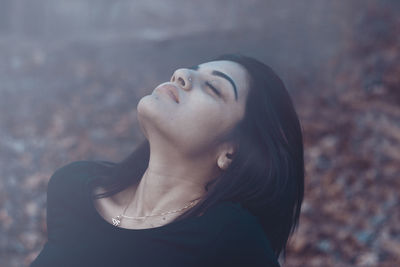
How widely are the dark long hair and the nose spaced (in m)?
0.18

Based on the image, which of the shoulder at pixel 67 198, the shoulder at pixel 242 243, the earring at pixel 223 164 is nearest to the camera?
the shoulder at pixel 242 243

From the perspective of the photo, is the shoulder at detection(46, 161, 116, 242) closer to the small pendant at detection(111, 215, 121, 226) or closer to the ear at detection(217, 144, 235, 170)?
the small pendant at detection(111, 215, 121, 226)

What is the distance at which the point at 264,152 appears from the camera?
126cm

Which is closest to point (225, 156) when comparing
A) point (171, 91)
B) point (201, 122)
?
point (201, 122)

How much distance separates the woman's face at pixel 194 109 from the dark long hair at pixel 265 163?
→ 0.04 m

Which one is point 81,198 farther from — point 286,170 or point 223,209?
point 286,170

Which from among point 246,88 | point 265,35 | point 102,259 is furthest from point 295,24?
point 102,259

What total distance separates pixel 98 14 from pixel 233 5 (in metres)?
1.56

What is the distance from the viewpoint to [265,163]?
49.4 inches

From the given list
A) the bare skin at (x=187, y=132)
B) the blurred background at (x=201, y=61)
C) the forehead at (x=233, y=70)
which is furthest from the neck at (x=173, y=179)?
the blurred background at (x=201, y=61)

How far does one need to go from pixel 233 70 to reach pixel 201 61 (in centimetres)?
273

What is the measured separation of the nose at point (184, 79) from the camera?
1252mm

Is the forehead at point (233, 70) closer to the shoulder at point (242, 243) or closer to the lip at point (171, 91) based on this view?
the lip at point (171, 91)

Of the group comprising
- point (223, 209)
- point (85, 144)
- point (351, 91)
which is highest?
point (223, 209)
